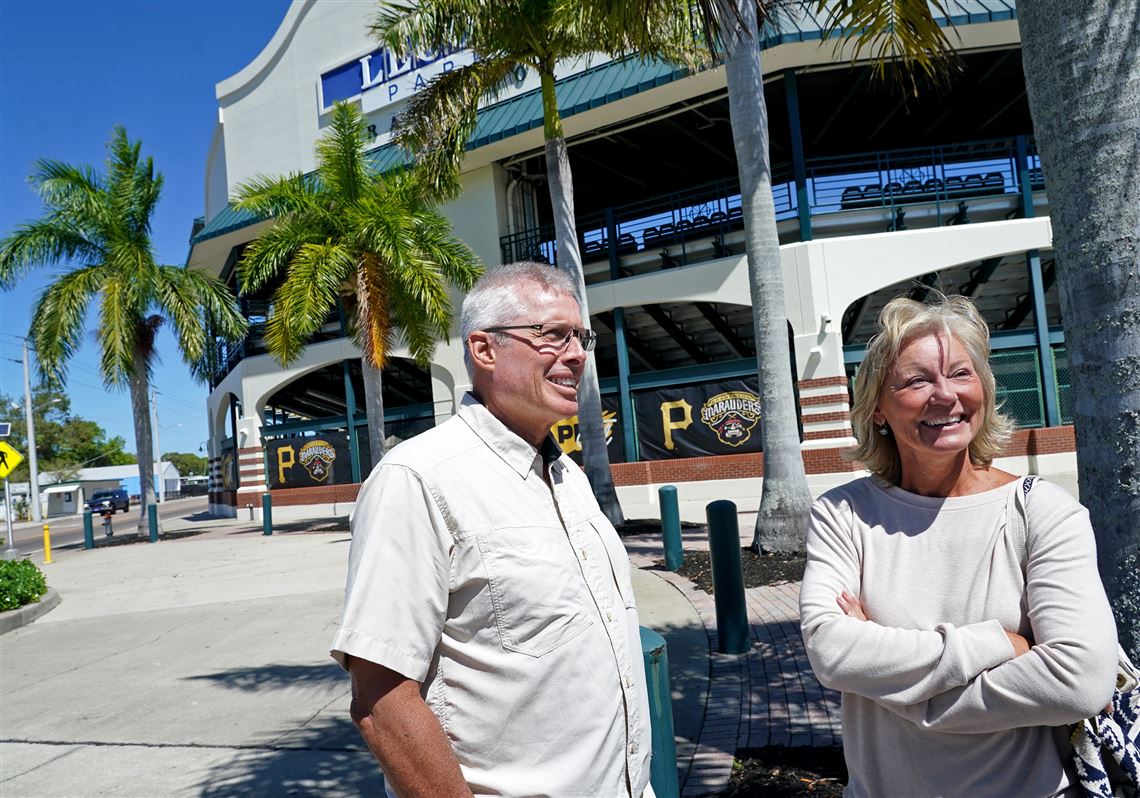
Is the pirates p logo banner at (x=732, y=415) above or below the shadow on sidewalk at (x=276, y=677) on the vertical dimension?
above

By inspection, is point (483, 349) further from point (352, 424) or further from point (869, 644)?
point (352, 424)

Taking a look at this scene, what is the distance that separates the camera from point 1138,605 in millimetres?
2592

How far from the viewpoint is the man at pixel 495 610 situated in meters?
1.62

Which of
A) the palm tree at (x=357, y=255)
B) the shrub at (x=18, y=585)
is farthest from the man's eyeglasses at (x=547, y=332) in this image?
the palm tree at (x=357, y=255)

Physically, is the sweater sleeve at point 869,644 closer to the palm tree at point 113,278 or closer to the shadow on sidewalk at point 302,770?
the shadow on sidewalk at point 302,770

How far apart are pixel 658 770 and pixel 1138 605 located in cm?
167

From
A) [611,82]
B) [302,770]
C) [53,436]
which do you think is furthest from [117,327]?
[53,436]

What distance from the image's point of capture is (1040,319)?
1628 cm

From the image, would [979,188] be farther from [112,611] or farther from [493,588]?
[493,588]

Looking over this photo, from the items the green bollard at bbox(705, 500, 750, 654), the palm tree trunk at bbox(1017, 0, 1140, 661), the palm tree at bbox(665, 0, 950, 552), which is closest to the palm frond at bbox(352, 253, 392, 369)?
the palm tree at bbox(665, 0, 950, 552)

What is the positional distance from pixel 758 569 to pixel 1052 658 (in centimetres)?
743

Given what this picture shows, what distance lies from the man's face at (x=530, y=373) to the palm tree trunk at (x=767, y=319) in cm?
776

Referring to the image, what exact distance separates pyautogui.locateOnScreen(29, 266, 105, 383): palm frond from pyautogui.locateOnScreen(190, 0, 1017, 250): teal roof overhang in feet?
25.7

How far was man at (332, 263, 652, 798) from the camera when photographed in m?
1.62
